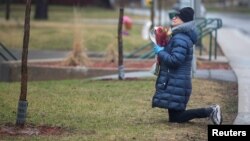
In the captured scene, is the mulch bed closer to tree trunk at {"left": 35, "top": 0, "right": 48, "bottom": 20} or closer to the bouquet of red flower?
the bouquet of red flower

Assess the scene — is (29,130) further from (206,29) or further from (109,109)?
(206,29)

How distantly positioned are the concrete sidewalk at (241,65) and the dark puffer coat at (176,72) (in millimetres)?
896

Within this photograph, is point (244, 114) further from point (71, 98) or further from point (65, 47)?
point (65, 47)

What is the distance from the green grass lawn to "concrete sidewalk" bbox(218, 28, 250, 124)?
0.16 meters

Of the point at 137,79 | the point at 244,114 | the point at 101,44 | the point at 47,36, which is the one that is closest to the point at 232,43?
the point at 101,44

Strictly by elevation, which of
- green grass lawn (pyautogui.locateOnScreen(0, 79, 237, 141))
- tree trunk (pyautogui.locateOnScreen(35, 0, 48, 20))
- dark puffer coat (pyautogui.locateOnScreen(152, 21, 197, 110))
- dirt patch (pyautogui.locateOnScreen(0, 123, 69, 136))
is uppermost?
dark puffer coat (pyautogui.locateOnScreen(152, 21, 197, 110))

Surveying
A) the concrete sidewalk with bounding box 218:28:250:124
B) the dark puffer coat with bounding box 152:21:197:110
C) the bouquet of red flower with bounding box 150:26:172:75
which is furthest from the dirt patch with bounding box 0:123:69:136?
the concrete sidewalk with bounding box 218:28:250:124

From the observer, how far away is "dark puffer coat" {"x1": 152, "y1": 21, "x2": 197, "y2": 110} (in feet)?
28.4

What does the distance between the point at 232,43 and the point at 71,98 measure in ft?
49.8

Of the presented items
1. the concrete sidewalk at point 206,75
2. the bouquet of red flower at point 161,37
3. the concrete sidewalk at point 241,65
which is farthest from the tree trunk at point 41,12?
the bouquet of red flower at point 161,37

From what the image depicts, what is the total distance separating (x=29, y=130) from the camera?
852 centimetres

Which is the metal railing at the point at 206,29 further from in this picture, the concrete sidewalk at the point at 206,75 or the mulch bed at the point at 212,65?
the concrete sidewalk at the point at 206,75

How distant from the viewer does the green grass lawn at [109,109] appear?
8337 millimetres

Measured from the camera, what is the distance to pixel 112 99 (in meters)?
11.2
